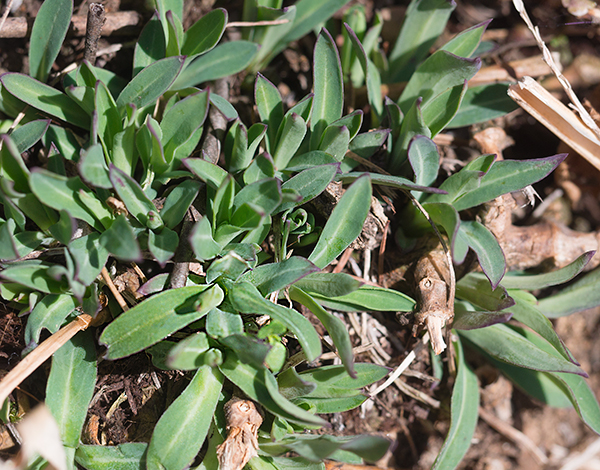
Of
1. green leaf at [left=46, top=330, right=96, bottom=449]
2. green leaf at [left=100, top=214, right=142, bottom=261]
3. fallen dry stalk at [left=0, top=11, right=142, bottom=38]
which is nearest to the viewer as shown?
green leaf at [left=100, top=214, right=142, bottom=261]

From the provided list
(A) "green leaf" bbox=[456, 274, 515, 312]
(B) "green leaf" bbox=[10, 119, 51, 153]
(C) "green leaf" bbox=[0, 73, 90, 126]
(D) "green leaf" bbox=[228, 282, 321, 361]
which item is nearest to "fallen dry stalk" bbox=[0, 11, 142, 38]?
(C) "green leaf" bbox=[0, 73, 90, 126]

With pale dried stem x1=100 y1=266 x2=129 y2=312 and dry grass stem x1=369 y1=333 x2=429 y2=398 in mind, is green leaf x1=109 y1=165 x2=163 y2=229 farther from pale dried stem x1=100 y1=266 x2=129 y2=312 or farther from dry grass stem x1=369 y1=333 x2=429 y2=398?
dry grass stem x1=369 y1=333 x2=429 y2=398

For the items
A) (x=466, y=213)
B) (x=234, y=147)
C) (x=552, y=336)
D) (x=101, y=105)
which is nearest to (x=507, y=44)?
(x=466, y=213)

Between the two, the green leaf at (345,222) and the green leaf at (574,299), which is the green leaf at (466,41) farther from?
the green leaf at (574,299)

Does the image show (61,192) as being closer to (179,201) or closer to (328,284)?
(179,201)

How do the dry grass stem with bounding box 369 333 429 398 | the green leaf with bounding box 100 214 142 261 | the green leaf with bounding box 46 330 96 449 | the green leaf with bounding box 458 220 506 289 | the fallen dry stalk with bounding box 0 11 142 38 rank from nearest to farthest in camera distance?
1. the green leaf with bounding box 100 214 142 261
2. the green leaf with bounding box 46 330 96 449
3. the green leaf with bounding box 458 220 506 289
4. the dry grass stem with bounding box 369 333 429 398
5. the fallen dry stalk with bounding box 0 11 142 38

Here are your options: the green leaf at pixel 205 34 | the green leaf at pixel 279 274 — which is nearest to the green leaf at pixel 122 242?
the green leaf at pixel 279 274
